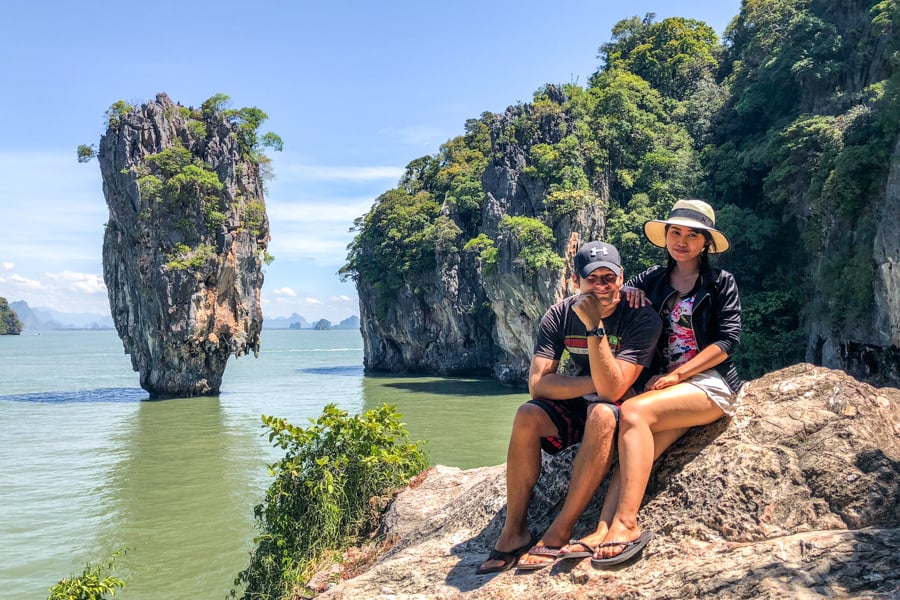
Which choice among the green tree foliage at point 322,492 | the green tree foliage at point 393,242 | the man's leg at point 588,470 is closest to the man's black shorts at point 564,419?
the man's leg at point 588,470

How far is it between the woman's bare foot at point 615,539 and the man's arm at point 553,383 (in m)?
0.68

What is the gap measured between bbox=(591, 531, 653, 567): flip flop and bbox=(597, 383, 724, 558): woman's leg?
0.01m

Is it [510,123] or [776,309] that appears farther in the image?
[510,123]

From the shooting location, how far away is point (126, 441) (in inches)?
750

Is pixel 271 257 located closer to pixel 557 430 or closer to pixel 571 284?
pixel 571 284

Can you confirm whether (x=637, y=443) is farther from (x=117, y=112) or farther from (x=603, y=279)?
(x=117, y=112)

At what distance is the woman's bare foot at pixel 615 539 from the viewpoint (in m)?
2.93

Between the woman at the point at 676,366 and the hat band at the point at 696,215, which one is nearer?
the woman at the point at 676,366

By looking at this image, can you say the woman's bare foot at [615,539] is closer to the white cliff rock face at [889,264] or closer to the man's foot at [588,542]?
→ the man's foot at [588,542]

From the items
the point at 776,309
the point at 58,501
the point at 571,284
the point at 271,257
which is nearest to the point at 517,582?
the point at 58,501

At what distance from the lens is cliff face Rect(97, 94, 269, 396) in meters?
28.6

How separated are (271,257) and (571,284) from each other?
588 inches

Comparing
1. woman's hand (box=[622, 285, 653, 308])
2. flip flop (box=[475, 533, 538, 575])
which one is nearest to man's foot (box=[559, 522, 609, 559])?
flip flop (box=[475, 533, 538, 575])

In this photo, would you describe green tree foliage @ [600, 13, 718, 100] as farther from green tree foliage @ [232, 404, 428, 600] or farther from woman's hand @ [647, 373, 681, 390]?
woman's hand @ [647, 373, 681, 390]
